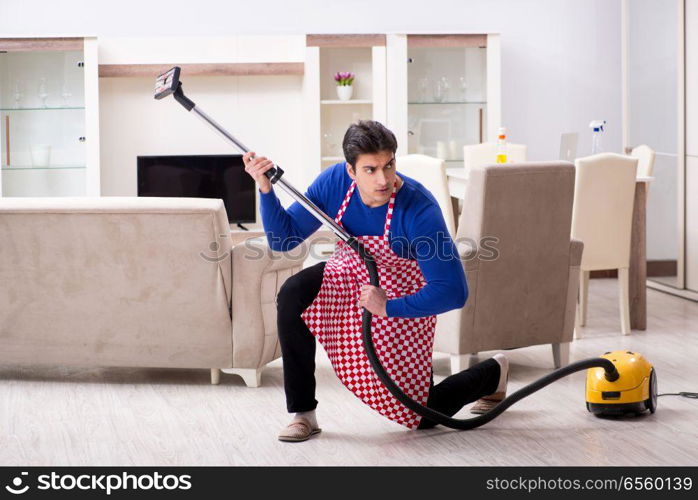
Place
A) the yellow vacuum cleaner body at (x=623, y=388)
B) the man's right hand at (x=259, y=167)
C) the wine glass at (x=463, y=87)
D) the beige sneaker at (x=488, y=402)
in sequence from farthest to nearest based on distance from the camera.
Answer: the wine glass at (x=463, y=87) → the beige sneaker at (x=488, y=402) → the yellow vacuum cleaner body at (x=623, y=388) → the man's right hand at (x=259, y=167)

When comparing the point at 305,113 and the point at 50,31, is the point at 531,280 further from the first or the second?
the point at 50,31

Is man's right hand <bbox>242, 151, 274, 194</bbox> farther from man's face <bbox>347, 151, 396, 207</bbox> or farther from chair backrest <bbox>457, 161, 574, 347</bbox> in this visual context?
chair backrest <bbox>457, 161, 574, 347</bbox>

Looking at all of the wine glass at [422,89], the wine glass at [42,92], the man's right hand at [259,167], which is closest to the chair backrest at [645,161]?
the wine glass at [422,89]

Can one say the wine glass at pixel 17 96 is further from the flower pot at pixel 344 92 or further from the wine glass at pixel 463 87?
the wine glass at pixel 463 87

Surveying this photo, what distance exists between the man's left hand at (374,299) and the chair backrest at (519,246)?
3.29 feet

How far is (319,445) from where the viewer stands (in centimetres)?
311

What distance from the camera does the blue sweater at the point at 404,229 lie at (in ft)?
9.29

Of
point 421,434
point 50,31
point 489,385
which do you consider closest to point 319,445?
point 421,434

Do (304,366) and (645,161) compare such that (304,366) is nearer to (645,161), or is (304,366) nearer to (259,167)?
(259,167)

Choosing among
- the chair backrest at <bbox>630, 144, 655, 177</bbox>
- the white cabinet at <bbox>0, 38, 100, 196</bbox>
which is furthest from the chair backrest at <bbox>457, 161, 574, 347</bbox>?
the white cabinet at <bbox>0, 38, 100, 196</bbox>

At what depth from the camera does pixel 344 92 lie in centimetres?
617

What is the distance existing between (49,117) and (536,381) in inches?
152

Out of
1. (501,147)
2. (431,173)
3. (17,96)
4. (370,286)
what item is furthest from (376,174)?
(17,96)

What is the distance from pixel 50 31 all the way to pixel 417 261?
160 inches
